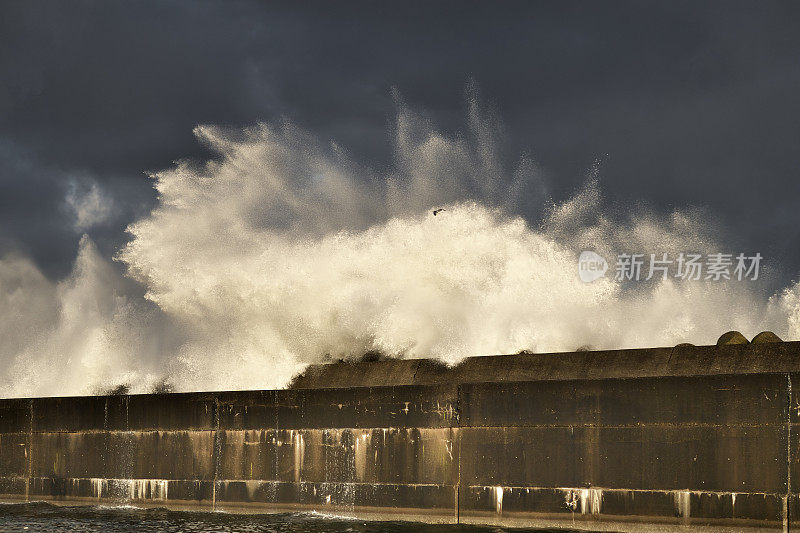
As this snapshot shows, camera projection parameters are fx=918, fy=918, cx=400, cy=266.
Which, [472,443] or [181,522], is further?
[181,522]

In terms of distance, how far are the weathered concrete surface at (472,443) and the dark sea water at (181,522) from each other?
251 mm

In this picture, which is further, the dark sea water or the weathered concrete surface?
the dark sea water

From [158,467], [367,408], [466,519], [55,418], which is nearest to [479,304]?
[367,408]

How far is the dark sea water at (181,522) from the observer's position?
11.0m

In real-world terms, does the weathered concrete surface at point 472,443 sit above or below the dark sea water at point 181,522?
above

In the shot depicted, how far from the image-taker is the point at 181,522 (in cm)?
1209

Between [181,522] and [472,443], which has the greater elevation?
[472,443]

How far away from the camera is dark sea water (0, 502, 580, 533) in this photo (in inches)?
433

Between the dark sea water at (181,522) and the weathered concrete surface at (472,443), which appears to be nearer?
the weathered concrete surface at (472,443)

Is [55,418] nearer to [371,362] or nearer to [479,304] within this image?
[371,362]

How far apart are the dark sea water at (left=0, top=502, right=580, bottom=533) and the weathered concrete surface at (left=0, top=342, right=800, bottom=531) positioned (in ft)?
0.82

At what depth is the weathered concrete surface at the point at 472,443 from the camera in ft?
31.5

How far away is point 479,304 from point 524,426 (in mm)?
3756

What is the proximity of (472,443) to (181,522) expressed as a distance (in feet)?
13.3
